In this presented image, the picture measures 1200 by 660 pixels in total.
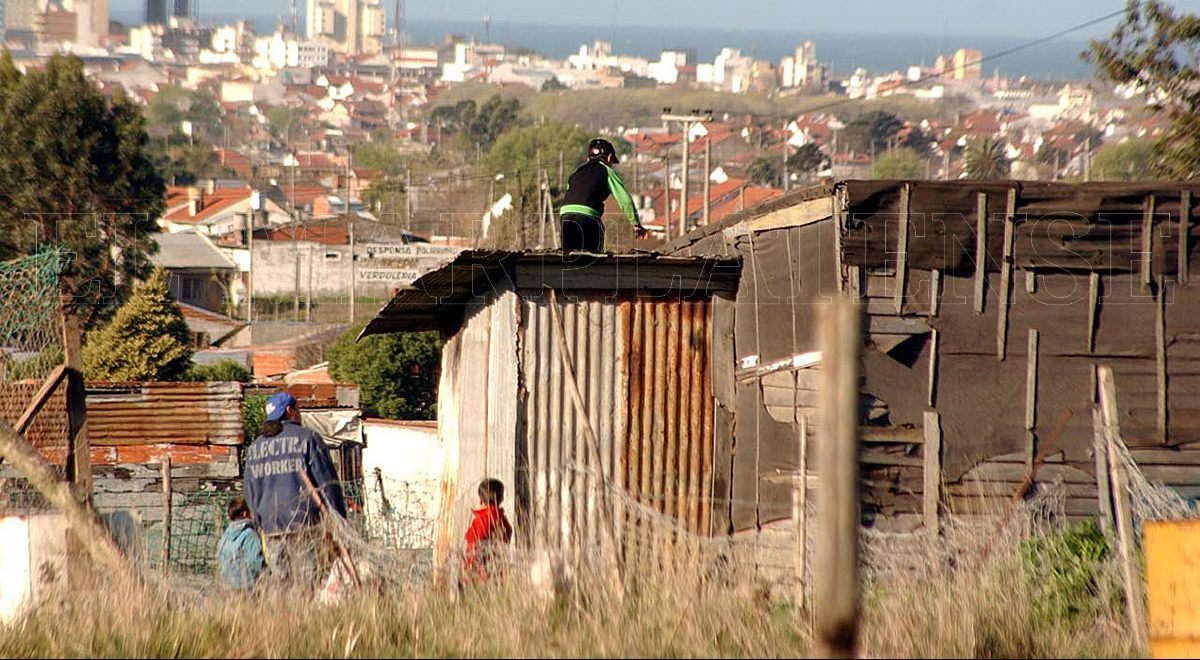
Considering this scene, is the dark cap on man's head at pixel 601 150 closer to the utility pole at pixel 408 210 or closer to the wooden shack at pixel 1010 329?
the wooden shack at pixel 1010 329

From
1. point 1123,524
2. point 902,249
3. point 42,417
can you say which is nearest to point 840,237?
point 902,249

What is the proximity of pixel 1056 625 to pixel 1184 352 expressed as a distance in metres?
3.91

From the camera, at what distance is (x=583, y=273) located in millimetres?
9812

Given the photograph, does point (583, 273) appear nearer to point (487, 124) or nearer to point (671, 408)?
point (671, 408)

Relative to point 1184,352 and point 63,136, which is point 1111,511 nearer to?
point 1184,352

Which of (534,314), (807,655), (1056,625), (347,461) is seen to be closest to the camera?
(807,655)

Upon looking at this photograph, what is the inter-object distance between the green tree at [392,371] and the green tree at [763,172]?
55061 millimetres

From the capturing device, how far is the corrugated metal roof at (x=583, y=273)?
377 inches

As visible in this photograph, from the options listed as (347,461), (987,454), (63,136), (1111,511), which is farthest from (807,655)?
(63,136)

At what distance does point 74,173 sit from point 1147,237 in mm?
39602

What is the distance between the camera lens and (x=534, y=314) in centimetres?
978

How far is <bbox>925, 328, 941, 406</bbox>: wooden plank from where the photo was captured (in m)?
9.21

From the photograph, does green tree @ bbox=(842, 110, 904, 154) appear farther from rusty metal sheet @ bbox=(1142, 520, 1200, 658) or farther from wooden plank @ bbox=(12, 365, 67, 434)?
rusty metal sheet @ bbox=(1142, 520, 1200, 658)

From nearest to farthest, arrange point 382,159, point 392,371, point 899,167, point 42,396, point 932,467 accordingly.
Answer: point 42,396, point 932,467, point 392,371, point 899,167, point 382,159
